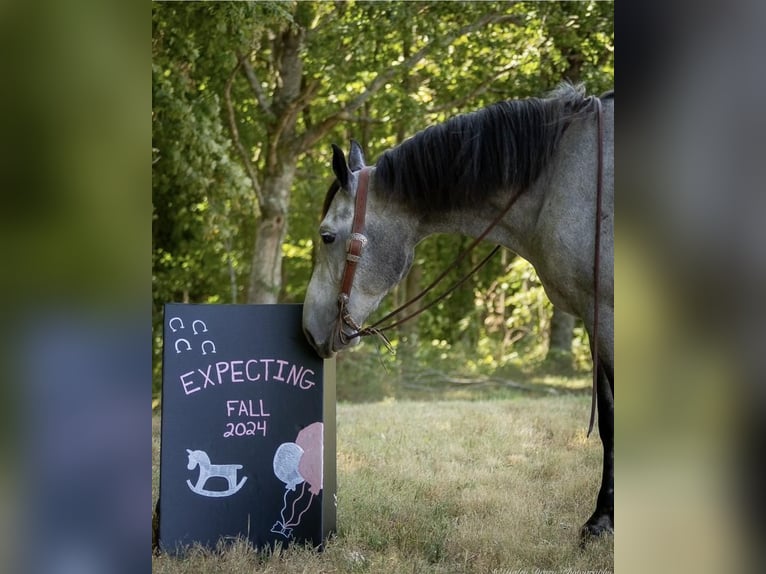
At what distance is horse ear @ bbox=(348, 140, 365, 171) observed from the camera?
412cm

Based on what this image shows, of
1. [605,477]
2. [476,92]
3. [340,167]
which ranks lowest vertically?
[605,477]

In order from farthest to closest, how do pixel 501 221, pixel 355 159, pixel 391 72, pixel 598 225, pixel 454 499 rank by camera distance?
pixel 391 72, pixel 454 499, pixel 355 159, pixel 501 221, pixel 598 225

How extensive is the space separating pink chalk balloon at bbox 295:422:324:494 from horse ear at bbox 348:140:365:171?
1401mm

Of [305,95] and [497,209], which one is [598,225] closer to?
[497,209]

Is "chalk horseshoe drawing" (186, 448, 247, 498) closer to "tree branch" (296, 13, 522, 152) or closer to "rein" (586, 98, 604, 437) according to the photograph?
"rein" (586, 98, 604, 437)

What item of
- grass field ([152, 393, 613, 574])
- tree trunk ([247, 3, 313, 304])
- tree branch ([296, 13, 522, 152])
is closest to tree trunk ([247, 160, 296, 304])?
tree trunk ([247, 3, 313, 304])

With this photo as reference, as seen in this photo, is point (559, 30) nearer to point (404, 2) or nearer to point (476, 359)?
point (404, 2)

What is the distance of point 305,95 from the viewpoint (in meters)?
10.1

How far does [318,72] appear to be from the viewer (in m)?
9.55

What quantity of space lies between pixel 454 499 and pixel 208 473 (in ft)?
5.55

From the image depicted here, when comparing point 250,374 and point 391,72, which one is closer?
point 250,374

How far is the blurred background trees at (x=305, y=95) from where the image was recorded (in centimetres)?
842

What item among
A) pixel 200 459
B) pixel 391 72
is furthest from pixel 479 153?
pixel 391 72
